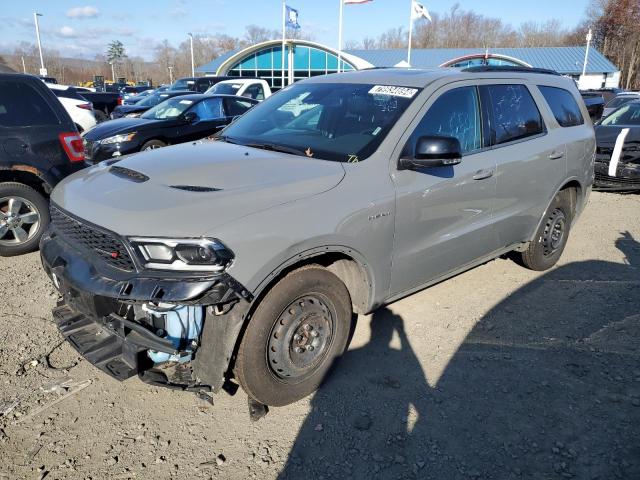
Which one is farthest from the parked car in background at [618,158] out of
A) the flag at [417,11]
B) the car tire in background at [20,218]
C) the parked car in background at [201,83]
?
the flag at [417,11]

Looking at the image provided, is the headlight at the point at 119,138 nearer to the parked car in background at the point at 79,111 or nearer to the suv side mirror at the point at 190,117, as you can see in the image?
the suv side mirror at the point at 190,117

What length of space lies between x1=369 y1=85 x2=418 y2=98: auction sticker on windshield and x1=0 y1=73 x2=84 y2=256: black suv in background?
3.55m

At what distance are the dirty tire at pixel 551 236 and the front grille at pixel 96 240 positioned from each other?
12.6 ft

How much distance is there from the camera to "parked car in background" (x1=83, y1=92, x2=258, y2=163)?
27.9ft

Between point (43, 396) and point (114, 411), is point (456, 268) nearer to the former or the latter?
point (114, 411)

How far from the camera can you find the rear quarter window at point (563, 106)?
4.78 meters

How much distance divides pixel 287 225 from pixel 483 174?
190cm

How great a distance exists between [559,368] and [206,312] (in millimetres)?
2480

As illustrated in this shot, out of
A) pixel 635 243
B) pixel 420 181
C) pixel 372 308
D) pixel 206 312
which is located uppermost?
pixel 420 181

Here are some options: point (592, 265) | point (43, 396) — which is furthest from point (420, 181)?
point (592, 265)

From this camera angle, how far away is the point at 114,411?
297cm

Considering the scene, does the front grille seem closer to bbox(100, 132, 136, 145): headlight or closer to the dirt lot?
the dirt lot

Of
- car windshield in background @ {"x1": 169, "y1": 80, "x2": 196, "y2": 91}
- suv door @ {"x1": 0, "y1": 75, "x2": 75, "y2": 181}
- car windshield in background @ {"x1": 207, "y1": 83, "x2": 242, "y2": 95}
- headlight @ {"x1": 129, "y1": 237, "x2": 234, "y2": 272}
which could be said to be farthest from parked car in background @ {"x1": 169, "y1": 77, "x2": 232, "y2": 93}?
headlight @ {"x1": 129, "y1": 237, "x2": 234, "y2": 272}

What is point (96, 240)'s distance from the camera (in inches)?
105
